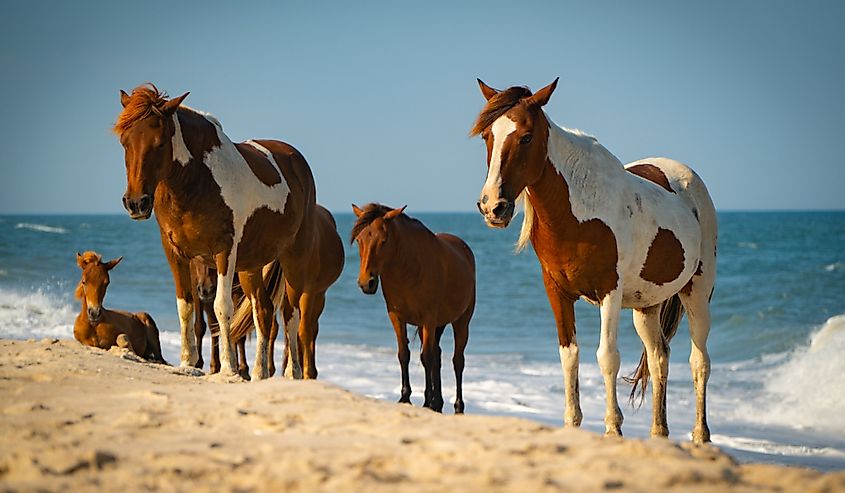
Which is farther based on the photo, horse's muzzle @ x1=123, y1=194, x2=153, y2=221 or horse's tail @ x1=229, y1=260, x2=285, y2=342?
horse's tail @ x1=229, y1=260, x2=285, y2=342

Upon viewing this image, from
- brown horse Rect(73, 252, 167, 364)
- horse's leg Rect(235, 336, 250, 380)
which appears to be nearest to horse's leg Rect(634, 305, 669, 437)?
horse's leg Rect(235, 336, 250, 380)

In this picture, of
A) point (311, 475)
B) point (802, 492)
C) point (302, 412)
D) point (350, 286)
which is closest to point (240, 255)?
point (302, 412)

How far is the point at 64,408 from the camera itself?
14.5 ft

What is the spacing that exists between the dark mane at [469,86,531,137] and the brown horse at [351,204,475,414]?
3.05 m

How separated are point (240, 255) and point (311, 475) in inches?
151

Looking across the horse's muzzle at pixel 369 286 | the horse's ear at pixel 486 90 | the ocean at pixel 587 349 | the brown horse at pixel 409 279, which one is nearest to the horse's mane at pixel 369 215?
the brown horse at pixel 409 279

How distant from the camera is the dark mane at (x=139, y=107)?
6141 mm

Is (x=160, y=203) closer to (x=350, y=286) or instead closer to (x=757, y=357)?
(x=757, y=357)

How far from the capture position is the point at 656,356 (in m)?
6.95

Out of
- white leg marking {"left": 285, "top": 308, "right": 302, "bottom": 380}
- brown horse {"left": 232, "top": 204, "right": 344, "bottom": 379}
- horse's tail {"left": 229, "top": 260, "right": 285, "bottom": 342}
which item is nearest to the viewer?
white leg marking {"left": 285, "top": 308, "right": 302, "bottom": 380}

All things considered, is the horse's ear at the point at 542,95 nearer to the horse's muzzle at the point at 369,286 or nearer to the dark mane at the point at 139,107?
the dark mane at the point at 139,107

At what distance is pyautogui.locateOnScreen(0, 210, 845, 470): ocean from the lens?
36.2ft

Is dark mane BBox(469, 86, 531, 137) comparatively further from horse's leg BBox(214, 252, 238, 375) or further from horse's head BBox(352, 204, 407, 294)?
horse's head BBox(352, 204, 407, 294)

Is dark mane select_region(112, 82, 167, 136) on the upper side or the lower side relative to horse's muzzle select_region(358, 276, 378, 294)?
upper
